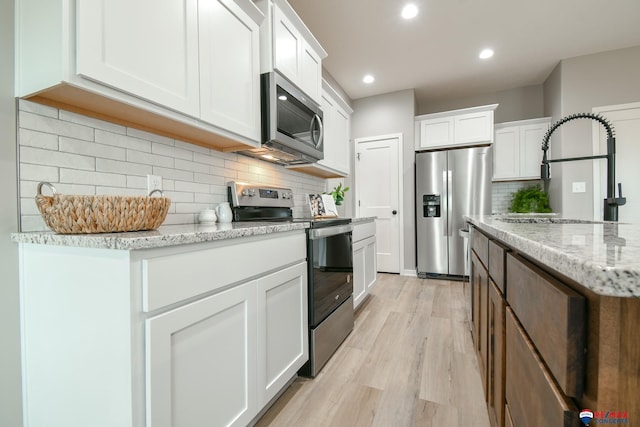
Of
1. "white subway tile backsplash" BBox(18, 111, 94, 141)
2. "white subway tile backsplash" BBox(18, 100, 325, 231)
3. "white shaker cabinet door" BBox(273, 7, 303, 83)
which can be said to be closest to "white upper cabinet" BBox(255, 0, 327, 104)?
"white shaker cabinet door" BBox(273, 7, 303, 83)

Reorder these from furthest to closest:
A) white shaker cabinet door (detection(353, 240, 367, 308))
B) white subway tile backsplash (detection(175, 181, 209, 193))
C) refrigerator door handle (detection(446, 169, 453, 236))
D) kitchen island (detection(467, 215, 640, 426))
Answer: refrigerator door handle (detection(446, 169, 453, 236))
white shaker cabinet door (detection(353, 240, 367, 308))
white subway tile backsplash (detection(175, 181, 209, 193))
kitchen island (detection(467, 215, 640, 426))

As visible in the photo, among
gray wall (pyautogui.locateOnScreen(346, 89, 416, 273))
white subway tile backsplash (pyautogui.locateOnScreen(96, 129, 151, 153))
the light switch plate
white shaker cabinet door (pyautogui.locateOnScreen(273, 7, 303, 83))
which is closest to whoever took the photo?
white subway tile backsplash (pyautogui.locateOnScreen(96, 129, 151, 153))

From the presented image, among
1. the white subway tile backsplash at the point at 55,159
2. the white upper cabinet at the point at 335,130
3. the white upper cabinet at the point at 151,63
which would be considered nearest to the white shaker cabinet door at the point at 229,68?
the white upper cabinet at the point at 151,63

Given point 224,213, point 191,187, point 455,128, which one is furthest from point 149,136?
point 455,128

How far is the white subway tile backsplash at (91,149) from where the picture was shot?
1.10 meters

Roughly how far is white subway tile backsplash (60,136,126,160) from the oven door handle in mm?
990

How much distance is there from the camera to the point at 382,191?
425cm

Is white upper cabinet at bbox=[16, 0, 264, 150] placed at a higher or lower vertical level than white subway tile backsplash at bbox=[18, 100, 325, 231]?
higher

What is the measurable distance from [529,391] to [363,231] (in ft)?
6.77

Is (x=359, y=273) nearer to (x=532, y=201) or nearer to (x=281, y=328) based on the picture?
(x=281, y=328)

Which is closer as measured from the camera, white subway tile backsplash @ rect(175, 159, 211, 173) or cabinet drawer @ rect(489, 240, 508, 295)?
cabinet drawer @ rect(489, 240, 508, 295)

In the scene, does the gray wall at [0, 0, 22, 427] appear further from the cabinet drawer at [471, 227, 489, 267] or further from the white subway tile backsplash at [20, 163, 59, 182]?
the cabinet drawer at [471, 227, 489, 267]

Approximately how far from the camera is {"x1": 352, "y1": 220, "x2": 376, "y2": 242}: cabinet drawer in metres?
2.44

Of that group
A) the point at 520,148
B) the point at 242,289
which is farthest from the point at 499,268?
the point at 520,148
